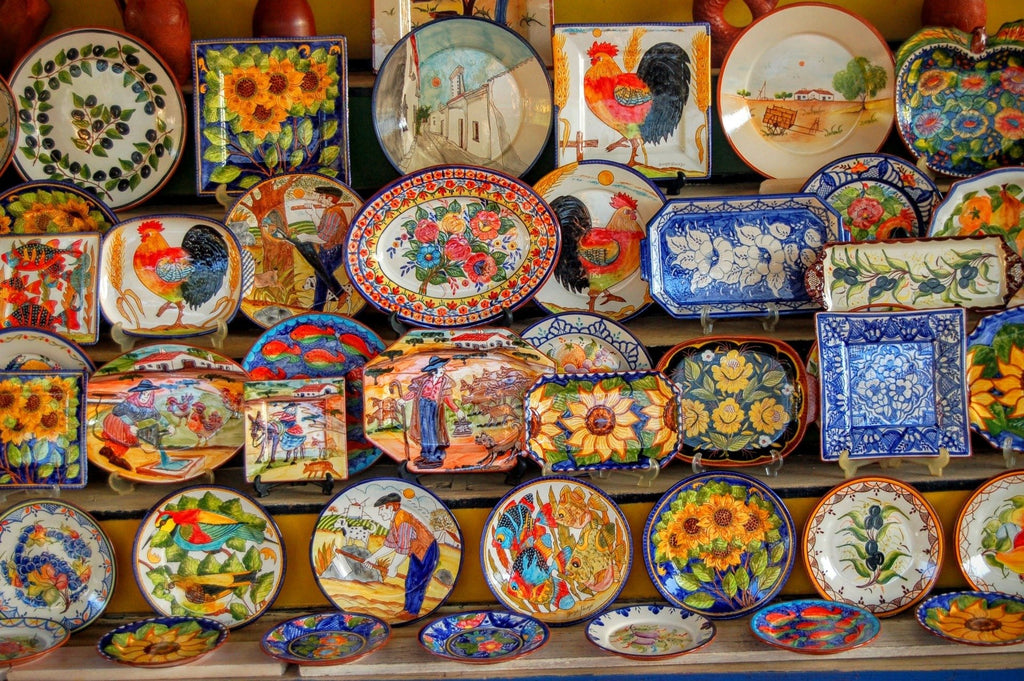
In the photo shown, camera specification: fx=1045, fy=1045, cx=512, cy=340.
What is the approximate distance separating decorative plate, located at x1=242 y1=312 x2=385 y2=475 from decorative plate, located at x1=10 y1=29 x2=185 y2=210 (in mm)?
448

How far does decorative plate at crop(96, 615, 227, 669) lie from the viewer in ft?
6.77

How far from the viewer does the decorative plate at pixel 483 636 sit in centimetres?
205

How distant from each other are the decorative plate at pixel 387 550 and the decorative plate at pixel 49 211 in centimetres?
81

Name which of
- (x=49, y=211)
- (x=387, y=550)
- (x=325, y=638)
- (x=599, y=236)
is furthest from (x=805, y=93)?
(x=49, y=211)

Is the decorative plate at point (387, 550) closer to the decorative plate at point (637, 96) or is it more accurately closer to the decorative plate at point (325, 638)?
the decorative plate at point (325, 638)

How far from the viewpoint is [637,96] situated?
7.52 feet

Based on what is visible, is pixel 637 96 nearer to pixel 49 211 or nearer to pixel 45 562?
pixel 49 211

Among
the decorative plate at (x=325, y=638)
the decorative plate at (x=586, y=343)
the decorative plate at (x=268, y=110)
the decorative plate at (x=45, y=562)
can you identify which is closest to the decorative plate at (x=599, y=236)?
the decorative plate at (x=586, y=343)

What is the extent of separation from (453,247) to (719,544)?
843mm

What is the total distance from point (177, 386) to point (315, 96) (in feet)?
2.27

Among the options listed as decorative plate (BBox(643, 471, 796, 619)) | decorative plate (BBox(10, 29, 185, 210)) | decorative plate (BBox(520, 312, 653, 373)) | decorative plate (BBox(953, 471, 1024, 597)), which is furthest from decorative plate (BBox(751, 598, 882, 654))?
decorative plate (BBox(10, 29, 185, 210))

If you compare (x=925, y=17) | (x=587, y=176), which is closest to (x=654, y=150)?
(x=587, y=176)

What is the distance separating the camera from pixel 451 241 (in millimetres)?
2232

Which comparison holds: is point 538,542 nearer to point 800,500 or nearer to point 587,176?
point 800,500
